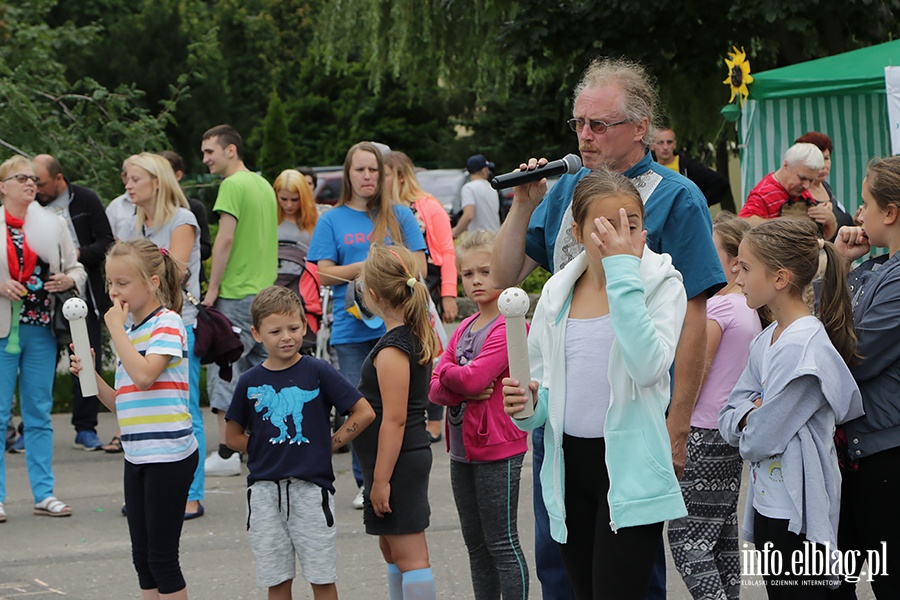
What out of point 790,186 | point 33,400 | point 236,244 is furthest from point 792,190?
point 33,400

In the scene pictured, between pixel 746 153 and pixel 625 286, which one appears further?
pixel 746 153

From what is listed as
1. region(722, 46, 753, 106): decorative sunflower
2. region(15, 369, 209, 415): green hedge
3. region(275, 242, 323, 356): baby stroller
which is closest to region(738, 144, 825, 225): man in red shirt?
region(722, 46, 753, 106): decorative sunflower

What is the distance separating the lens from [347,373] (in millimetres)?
6773

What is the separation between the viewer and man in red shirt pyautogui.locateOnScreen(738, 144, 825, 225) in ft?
24.3

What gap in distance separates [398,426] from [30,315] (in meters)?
3.43

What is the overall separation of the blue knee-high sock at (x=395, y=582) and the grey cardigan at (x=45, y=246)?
11.0 feet

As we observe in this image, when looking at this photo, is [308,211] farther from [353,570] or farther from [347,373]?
[353,570]

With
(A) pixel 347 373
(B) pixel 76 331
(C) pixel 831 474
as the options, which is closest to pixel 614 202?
(C) pixel 831 474

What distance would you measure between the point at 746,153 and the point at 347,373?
182 inches

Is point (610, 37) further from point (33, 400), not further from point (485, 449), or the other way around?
point (485, 449)

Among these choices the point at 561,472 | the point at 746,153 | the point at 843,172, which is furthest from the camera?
the point at 843,172

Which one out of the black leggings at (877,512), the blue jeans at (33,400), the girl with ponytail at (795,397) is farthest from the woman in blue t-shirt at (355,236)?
the black leggings at (877,512)

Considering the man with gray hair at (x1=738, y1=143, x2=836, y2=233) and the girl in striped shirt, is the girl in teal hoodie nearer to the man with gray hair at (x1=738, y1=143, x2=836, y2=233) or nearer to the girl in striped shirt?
the girl in striped shirt

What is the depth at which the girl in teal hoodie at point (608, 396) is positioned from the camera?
3131mm
